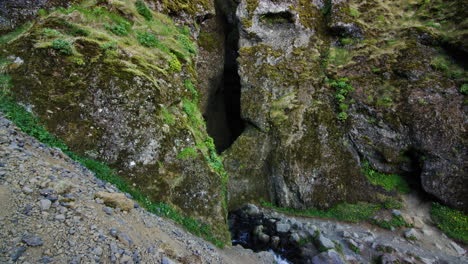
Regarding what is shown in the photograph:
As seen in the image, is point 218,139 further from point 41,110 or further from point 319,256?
point 41,110

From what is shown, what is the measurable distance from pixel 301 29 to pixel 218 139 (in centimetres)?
1267

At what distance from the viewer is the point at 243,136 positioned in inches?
714

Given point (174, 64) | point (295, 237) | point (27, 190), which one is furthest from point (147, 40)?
point (295, 237)

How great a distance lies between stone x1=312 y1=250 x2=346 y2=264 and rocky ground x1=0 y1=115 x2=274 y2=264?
594cm

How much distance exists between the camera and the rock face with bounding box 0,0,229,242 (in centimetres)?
752

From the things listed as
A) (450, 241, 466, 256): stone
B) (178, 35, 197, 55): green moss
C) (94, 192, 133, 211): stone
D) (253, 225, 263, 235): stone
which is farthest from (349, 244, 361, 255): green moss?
(178, 35, 197, 55): green moss

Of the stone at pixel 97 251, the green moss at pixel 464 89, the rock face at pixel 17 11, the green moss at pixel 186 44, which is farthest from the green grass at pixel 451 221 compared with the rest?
the rock face at pixel 17 11

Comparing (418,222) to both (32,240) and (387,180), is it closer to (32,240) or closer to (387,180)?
(387,180)

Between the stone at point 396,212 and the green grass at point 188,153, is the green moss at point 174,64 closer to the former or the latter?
the green grass at point 188,153

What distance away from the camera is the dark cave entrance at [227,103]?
22.5 m

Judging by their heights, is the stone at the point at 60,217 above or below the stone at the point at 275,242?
above

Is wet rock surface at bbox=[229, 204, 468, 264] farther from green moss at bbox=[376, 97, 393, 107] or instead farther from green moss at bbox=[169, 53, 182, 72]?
green moss at bbox=[169, 53, 182, 72]

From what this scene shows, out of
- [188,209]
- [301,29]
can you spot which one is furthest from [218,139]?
[188,209]

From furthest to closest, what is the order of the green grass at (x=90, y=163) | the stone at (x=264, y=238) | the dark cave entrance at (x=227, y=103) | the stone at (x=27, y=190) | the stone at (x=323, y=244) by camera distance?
the dark cave entrance at (x=227, y=103) → the stone at (x=264, y=238) → the stone at (x=323, y=244) → the green grass at (x=90, y=163) → the stone at (x=27, y=190)
